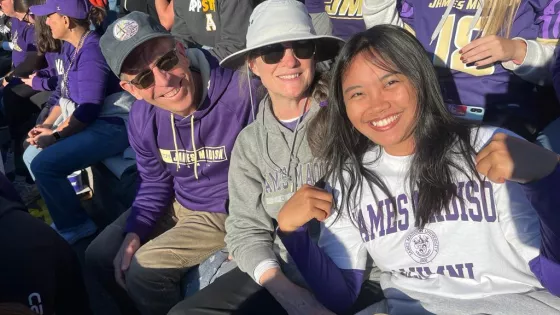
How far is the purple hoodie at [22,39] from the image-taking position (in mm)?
5382

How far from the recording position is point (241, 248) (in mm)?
2285

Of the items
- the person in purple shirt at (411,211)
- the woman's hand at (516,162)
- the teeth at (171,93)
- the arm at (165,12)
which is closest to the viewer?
the woman's hand at (516,162)

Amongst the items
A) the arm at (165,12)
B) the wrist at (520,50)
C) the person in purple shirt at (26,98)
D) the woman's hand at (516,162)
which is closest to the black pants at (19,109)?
the person in purple shirt at (26,98)

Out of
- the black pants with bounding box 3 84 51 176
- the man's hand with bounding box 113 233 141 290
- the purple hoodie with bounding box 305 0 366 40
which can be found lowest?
the black pants with bounding box 3 84 51 176

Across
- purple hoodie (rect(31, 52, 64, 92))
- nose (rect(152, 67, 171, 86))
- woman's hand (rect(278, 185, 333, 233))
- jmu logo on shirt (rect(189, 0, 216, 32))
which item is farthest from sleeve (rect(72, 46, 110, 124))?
woman's hand (rect(278, 185, 333, 233))

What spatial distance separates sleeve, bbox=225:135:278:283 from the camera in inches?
91.3

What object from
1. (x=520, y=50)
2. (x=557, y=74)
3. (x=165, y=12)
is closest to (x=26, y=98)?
(x=165, y=12)

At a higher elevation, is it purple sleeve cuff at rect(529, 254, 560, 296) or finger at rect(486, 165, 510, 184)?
finger at rect(486, 165, 510, 184)

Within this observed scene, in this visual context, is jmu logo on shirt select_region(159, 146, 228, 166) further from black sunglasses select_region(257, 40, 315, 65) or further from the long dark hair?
the long dark hair

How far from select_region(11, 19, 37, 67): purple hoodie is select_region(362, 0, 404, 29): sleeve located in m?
3.87

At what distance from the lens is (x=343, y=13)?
345 centimetres

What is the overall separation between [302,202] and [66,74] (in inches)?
115

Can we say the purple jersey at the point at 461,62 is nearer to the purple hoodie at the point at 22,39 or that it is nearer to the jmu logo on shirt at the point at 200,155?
the jmu logo on shirt at the point at 200,155

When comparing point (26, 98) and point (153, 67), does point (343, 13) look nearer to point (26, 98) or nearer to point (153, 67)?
point (153, 67)
